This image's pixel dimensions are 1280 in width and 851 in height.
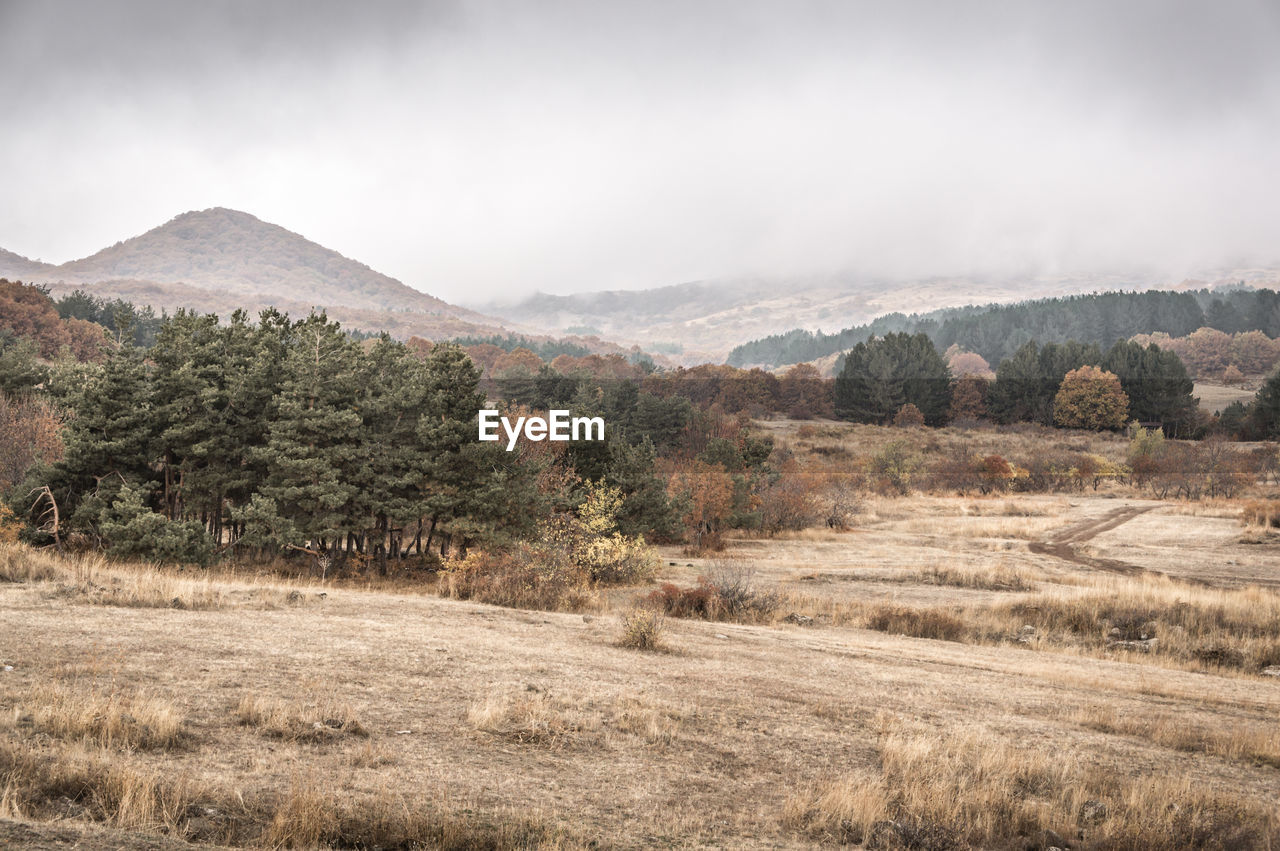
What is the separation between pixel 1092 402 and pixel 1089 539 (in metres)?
83.4

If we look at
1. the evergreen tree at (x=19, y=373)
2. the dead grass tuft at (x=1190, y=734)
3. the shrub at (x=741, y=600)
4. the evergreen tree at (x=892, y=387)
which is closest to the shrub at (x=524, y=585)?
the shrub at (x=741, y=600)

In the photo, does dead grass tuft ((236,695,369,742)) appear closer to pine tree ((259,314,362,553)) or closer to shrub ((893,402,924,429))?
pine tree ((259,314,362,553))

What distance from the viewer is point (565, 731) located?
33.3 feet

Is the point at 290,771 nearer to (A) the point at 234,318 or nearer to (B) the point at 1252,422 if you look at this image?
(A) the point at 234,318

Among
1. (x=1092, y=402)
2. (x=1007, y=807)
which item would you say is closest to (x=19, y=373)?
(x=1007, y=807)

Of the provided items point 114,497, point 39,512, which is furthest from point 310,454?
point 39,512

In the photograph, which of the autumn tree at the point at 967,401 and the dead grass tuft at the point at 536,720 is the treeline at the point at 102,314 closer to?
the autumn tree at the point at 967,401

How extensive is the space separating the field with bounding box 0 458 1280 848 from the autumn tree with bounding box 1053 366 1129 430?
377ft

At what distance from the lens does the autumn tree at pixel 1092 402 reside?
Result: 12431 cm

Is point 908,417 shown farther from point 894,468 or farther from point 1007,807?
point 1007,807

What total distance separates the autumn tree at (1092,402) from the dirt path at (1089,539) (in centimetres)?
6204

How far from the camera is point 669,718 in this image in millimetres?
11055

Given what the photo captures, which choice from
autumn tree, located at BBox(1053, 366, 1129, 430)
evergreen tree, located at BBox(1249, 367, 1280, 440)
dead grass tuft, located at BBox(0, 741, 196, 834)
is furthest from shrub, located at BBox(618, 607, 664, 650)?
autumn tree, located at BBox(1053, 366, 1129, 430)

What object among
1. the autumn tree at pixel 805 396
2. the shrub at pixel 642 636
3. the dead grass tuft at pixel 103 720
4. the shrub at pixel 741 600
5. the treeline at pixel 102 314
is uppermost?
the treeline at pixel 102 314
